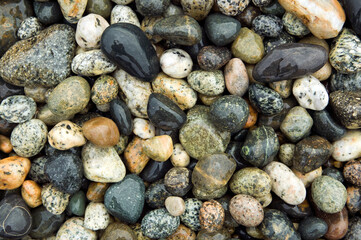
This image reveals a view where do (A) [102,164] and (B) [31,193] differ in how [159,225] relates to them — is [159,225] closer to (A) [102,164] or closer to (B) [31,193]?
(A) [102,164]

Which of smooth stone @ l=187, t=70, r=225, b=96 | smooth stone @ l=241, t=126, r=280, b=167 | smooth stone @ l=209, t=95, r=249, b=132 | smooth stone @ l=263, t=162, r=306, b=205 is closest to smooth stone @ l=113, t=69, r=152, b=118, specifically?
smooth stone @ l=187, t=70, r=225, b=96

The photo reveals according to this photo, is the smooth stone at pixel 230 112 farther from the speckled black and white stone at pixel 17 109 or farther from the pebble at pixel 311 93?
the speckled black and white stone at pixel 17 109

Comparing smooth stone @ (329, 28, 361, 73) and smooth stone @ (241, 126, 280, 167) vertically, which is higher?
smooth stone @ (329, 28, 361, 73)

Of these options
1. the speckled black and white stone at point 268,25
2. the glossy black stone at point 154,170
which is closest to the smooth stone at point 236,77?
the speckled black and white stone at point 268,25

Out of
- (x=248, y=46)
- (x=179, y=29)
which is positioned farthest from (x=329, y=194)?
(x=179, y=29)

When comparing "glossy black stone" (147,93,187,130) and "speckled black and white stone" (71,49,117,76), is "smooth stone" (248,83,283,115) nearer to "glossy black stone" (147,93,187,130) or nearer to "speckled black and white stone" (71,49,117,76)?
"glossy black stone" (147,93,187,130)

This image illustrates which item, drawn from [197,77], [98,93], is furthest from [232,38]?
[98,93]
